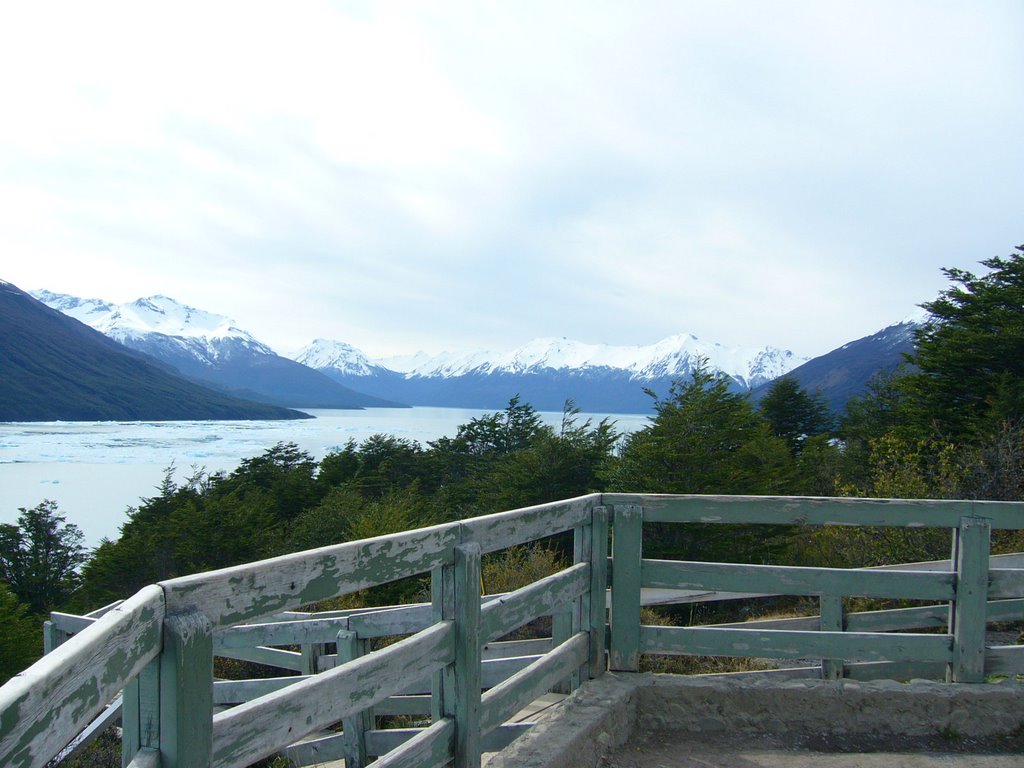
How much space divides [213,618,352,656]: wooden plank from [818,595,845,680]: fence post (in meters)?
3.07

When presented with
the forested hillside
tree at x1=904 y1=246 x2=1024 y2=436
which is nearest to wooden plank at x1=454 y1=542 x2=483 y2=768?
the forested hillside

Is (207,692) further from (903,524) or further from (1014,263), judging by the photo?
(1014,263)

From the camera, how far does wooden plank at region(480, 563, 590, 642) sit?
3.32 m

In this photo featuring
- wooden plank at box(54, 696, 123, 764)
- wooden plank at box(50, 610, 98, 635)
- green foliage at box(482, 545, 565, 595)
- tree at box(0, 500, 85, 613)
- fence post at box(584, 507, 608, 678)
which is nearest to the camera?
fence post at box(584, 507, 608, 678)

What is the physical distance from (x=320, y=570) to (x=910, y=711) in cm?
350

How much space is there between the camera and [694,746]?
412cm

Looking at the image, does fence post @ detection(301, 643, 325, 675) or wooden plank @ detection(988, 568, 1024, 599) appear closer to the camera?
wooden plank @ detection(988, 568, 1024, 599)

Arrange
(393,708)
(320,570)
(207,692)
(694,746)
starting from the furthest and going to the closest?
(393,708) < (694,746) < (320,570) < (207,692)

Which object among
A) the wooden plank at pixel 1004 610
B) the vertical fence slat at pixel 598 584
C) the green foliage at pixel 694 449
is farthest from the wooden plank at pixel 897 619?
the green foliage at pixel 694 449

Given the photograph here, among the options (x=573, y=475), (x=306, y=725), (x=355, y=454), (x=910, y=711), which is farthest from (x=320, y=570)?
(x=355, y=454)

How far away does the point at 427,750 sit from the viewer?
2832mm

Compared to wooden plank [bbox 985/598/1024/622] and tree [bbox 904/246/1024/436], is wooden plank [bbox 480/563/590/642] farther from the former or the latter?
tree [bbox 904/246/1024/436]

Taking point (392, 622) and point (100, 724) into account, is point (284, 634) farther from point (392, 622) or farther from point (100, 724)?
point (100, 724)

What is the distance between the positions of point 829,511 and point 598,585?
1.31 meters
